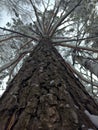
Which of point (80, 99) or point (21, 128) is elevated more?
point (21, 128)

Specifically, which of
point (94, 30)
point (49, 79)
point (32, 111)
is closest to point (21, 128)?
point (32, 111)

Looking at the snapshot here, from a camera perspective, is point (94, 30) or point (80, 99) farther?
point (94, 30)

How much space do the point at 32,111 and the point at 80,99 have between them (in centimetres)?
49

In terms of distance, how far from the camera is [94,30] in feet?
19.9

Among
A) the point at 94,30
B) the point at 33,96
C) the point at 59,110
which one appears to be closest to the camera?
the point at 59,110

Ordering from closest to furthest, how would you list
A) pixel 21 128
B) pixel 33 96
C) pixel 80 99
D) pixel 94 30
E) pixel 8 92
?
pixel 21 128, pixel 33 96, pixel 80 99, pixel 8 92, pixel 94 30

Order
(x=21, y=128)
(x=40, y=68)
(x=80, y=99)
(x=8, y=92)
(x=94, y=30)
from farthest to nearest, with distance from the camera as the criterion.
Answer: (x=94, y=30)
(x=40, y=68)
(x=8, y=92)
(x=80, y=99)
(x=21, y=128)

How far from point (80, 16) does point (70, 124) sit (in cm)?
550

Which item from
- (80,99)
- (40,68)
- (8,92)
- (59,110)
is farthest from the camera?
(40,68)

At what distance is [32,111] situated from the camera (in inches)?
54.6

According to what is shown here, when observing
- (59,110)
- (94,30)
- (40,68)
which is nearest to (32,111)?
(59,110)

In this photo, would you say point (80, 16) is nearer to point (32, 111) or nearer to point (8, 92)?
point (8, 92)

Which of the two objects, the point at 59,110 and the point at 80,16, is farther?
the point at 80,16

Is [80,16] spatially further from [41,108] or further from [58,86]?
[41,108]
